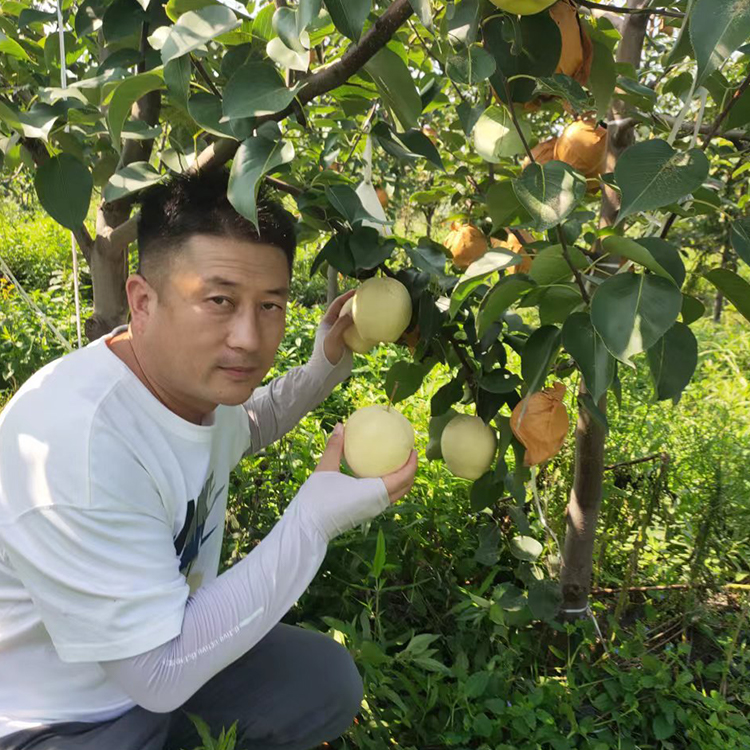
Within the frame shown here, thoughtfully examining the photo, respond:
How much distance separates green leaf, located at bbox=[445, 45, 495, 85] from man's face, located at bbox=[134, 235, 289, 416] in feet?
1.31

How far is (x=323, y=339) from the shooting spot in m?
1.41

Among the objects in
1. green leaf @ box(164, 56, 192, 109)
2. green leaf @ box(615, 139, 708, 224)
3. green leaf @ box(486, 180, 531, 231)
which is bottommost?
green leaf @ box(486, 180, 531, 231)

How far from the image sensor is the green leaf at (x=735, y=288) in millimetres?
774

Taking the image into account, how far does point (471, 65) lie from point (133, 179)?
0.50 metres

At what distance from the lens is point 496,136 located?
0.84m

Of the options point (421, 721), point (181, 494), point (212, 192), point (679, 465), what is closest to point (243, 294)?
point (212, 192)

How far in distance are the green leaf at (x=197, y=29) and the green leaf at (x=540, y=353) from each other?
50 centimetres

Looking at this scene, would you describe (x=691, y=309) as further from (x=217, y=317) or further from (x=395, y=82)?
(x=217, y=317)

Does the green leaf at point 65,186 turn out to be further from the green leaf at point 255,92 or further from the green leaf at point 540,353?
the green leaf at point 540,353

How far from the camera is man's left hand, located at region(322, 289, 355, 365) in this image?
1.35 m

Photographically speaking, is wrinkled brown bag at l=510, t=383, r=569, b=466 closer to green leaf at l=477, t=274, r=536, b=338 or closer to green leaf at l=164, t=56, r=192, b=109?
green leaf at l=477, t=274, r=536, b=338

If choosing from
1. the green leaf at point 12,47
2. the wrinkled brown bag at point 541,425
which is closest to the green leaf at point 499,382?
the wrinkled brown bag at point 541,425

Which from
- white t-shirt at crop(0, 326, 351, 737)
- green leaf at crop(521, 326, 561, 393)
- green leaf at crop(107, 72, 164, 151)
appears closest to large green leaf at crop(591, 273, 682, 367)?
green leaf at crop(521, 326, 561, 393)

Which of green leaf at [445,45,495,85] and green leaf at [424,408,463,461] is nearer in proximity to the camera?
green leaf at [445,45,495,85]
